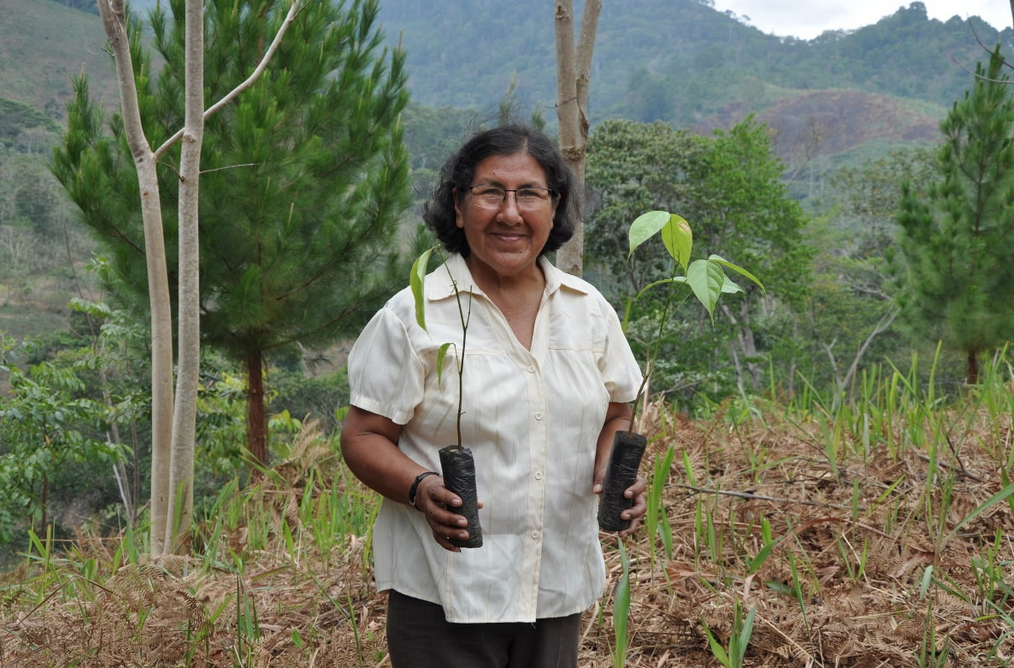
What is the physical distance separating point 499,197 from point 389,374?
1.04 feet

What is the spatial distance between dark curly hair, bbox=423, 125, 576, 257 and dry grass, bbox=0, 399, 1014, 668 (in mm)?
932

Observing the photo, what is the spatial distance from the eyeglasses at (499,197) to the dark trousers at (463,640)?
2.02 feet

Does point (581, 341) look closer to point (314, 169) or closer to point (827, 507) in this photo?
point (827, 507)

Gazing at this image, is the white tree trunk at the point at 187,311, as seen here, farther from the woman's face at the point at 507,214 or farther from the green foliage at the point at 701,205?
the green foliage at the point at 701,205

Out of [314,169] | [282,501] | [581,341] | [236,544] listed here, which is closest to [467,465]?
[581,341]

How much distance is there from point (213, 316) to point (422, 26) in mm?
101281

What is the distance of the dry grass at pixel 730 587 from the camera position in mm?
2090

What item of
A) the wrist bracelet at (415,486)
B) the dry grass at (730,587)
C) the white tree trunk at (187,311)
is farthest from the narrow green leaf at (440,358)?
the white tree trunk at (187,311)

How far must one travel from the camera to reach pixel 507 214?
54.6 inches

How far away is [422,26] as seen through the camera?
102312 millimetres

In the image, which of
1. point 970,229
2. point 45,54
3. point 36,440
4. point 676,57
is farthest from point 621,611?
point 676,57

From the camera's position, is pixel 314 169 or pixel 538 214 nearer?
pixel 538 214

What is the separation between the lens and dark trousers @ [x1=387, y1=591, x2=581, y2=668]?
139cm

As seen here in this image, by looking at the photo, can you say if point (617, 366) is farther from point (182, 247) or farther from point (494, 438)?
point (182, 247)
